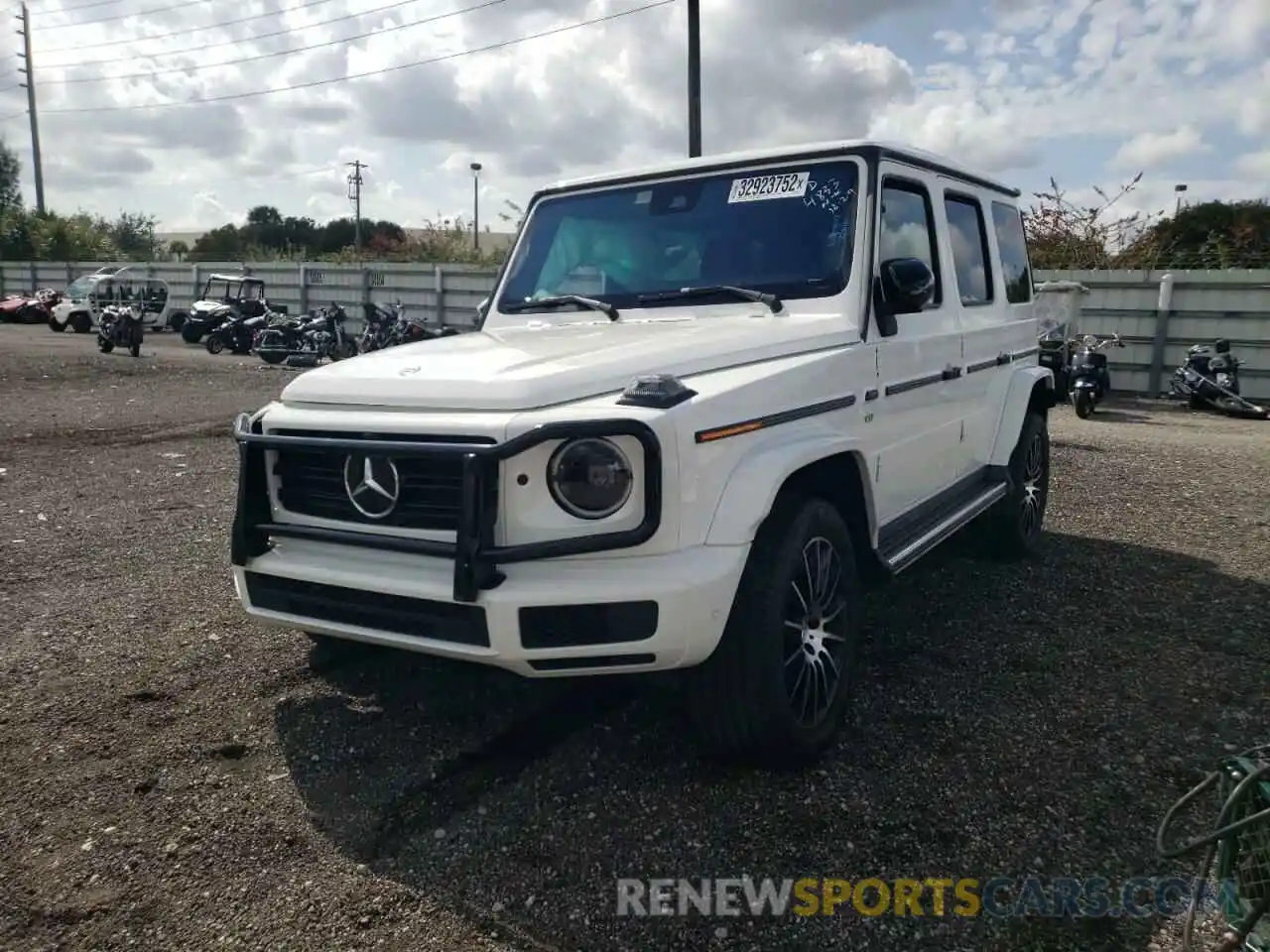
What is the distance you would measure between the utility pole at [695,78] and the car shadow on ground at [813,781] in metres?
14.0

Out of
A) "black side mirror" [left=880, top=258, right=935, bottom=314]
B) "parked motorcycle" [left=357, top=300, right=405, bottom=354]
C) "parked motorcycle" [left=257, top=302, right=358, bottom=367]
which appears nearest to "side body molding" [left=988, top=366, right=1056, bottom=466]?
"black side mirror" [left=880, top=258, right=935, bottom=314]

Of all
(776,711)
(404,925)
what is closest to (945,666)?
(776,711)

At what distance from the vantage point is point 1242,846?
1986mm

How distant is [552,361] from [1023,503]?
356 centimetres

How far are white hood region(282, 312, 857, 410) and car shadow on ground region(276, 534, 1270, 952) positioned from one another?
3.99 ft

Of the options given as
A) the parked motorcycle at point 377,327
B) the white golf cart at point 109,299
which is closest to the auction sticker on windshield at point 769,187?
the parked motorcycle at point 377,327

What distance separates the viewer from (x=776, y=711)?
2885 millimetres

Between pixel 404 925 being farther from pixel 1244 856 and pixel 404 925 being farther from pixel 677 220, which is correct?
pixel 677 220

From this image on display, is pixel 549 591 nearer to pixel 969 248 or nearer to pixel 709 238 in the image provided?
pixel 709 238

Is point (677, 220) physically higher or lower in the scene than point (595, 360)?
higher

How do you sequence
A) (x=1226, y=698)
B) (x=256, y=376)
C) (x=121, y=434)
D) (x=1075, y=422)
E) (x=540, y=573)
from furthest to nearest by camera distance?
(x=256, y=376), (x=1075, y=422), (x=121, y=434), (x=1226, y=698), (x=540, y=573)

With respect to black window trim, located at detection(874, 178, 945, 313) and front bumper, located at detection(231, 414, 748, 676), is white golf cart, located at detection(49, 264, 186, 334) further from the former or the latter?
front bumper, located at detection(231, 414, 748, 676)

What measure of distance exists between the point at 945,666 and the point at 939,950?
1.84 m

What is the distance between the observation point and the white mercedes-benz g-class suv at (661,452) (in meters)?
2.65
